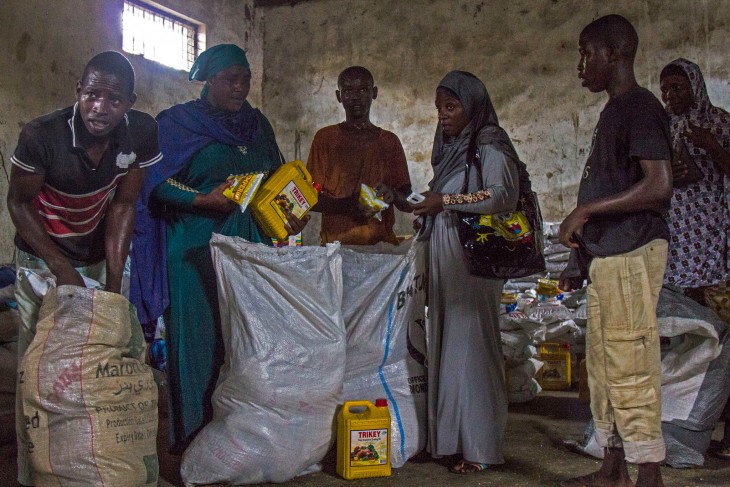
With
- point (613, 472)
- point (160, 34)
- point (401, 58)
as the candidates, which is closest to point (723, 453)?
point (613, 472)

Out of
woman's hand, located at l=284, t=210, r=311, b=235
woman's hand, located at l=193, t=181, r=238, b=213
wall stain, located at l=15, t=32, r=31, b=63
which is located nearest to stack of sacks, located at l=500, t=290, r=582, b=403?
woman's hand, located at l=284, t=210, r=311, b=235

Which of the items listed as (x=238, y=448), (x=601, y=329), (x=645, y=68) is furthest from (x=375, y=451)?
(x=645, y=68)

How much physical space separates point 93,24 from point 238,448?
437cm

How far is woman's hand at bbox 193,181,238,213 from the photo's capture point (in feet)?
7.65

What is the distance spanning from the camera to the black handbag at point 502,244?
2.31 m

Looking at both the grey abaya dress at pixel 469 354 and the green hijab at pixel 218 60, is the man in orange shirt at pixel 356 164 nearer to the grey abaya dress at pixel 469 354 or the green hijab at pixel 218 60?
the grey abaya dress at pixel 469 354

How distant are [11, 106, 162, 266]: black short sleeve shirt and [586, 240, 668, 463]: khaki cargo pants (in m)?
1.57

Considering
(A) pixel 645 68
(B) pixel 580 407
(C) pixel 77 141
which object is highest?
(A) pixel 645 68

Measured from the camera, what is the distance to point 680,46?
204 inches

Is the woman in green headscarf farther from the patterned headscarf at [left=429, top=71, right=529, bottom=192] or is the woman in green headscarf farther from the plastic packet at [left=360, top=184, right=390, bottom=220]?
the patterned headscarf at [left=429, top=71, right=529, bottom=192]

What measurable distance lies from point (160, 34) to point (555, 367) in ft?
14.9

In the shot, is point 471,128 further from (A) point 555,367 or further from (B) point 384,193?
(A) point 555,367

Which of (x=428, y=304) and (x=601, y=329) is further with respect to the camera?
(x=428, y=304)

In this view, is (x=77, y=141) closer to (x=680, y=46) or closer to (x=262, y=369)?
(x=262, y=369)
